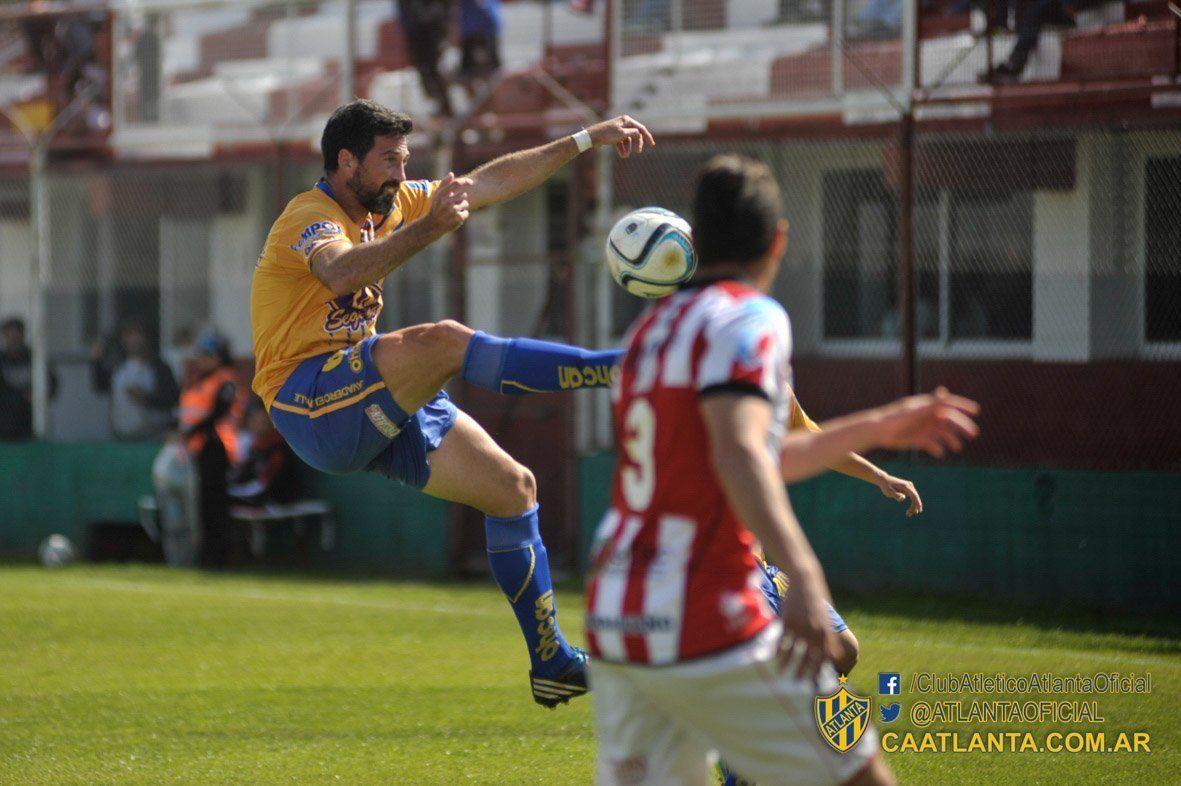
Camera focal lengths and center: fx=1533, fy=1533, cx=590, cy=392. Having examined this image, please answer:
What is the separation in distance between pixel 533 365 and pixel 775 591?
117 centimetres

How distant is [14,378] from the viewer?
15.2m

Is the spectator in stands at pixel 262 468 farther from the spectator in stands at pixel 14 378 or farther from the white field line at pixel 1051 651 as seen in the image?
the white field line at pixel 1051 651

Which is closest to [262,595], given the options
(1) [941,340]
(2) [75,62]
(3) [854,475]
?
(1) [941,340]

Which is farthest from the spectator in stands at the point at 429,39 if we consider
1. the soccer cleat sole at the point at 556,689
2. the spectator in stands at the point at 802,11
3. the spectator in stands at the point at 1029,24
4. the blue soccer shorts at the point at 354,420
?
the soccer cleat sole at the point at 556,689

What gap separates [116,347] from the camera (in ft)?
48.4

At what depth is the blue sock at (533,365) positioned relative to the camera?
498 cm

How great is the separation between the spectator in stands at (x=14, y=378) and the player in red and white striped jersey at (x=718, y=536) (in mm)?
12784

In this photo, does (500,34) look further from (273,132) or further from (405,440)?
(405,440)

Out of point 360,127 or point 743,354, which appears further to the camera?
point 360,127

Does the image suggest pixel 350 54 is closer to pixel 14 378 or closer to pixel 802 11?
pixel 802 11

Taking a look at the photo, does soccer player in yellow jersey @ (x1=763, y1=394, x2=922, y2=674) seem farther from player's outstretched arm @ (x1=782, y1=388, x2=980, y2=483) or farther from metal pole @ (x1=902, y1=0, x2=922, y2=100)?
metal pole @ (x1=902, y1=0, x2=922, y2=100)

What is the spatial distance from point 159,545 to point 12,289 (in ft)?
10.7

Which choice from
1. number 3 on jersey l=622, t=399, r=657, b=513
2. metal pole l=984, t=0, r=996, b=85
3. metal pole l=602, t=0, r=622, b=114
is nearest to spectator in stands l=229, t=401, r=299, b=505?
metal pole l=602, t=0, r=622, b=114

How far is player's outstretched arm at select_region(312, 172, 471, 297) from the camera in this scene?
5.10m
